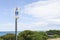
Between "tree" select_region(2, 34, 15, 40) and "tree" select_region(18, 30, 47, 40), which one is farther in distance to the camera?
"tree" select_region(18, 30, 47, 40)

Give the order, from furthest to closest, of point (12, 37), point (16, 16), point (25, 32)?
point (25, 32) < point (12, 37) < point (16, 16)

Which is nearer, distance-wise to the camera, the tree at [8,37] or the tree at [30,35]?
the tree at [8,37]

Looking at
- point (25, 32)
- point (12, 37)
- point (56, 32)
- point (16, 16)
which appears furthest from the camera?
point (56, 32)

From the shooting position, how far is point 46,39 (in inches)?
712

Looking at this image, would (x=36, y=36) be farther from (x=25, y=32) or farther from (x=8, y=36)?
(x=8, y=36)

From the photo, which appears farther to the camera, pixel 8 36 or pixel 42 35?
pixel 42 35

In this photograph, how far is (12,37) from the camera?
1596 centimetres

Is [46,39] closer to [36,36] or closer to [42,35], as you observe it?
[42,35]

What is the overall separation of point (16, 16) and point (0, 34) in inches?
308

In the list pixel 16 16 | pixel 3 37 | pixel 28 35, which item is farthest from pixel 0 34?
pixel 16 16

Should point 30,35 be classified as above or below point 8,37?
above

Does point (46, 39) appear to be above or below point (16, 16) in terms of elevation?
below

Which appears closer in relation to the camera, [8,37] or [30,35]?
[8,37]

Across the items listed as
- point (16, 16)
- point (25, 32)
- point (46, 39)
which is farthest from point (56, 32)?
point (16, 16)
